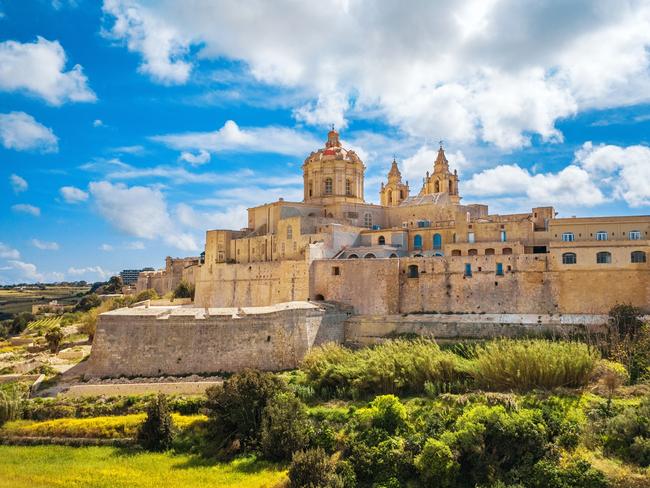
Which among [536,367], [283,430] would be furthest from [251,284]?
[536,367]

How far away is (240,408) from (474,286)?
45.4ft

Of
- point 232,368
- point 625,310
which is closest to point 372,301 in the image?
point 232,368

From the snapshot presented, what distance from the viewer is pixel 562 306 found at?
25719mm

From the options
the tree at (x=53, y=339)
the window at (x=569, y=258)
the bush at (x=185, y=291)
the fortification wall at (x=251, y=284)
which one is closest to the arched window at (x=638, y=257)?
the window at (x=569, y=258)

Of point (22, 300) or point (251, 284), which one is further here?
point (22, 300)

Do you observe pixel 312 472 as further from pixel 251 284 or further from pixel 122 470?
pixel 251 284

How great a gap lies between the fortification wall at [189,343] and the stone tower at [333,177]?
1491 cm

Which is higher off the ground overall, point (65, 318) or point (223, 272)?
point (223, 272)

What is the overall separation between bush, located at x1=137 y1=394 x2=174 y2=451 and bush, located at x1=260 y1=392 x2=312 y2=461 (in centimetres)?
302

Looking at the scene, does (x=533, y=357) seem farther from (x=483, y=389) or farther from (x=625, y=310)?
(x=625, y=310)

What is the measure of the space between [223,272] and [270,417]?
2101 cm

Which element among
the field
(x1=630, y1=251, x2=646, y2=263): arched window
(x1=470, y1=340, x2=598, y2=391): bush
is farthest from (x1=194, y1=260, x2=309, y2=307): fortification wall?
the field

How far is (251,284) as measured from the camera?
35.2 metres

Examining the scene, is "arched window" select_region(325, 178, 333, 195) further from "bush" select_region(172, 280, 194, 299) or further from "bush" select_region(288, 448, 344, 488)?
"bush" select_region(288, 448, 344, 488)
